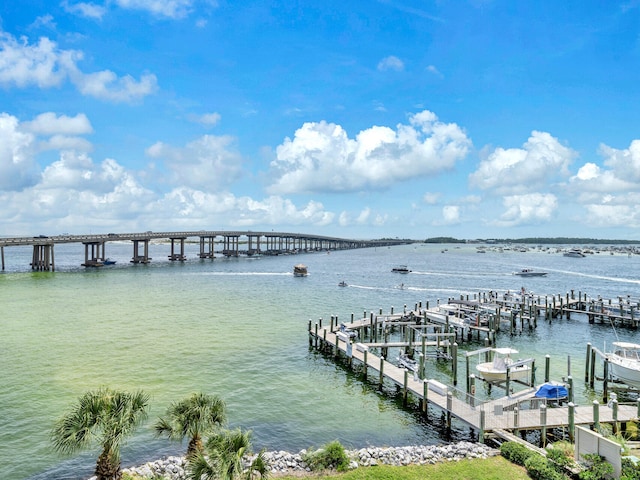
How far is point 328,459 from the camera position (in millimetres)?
15969

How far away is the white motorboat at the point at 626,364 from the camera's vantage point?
25.3 metres

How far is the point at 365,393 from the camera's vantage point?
85.3 ft

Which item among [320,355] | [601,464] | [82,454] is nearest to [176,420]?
[82,454]

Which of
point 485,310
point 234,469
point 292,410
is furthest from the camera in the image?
point 485,310

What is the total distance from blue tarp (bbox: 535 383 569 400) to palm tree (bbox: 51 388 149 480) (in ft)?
58.8

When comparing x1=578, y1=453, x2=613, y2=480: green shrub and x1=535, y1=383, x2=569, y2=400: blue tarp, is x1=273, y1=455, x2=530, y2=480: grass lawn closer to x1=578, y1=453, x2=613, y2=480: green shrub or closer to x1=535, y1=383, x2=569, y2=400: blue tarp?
x1=578, y1=453, x2=613, y2=480: green shrub

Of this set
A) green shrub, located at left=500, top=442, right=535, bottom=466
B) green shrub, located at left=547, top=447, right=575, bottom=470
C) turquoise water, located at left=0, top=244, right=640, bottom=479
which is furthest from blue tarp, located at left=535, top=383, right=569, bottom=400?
green shrub, located at left=547, top=447, right=575, bottom=470

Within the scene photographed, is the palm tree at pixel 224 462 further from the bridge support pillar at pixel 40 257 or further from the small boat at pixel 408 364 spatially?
the bridge support pillar at pixel 40 257

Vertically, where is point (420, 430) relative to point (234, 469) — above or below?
below

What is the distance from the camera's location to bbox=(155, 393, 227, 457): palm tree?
573 inches

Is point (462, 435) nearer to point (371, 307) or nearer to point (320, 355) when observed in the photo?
point (320, 355)

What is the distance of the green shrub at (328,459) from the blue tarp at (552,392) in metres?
11.1

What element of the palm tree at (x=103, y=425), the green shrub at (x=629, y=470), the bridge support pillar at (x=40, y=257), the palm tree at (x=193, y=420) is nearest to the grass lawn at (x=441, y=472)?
the green shrub at (x=629, y=470)

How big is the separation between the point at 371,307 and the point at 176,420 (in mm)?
41714
